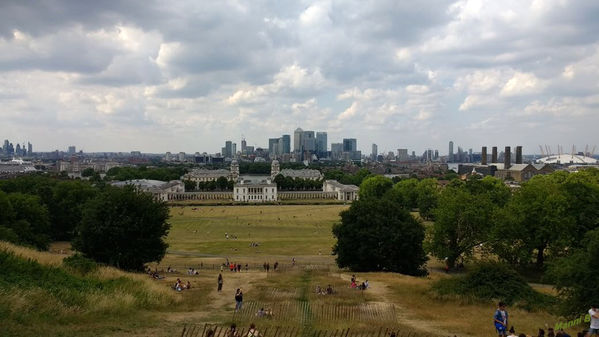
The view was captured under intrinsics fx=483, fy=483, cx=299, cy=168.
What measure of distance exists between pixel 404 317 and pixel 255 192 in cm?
10877

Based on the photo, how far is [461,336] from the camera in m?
16.7

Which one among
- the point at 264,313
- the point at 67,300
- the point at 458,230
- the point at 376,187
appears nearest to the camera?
the point at 67,300

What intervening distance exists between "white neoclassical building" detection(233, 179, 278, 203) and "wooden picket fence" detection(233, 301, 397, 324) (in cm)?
10325

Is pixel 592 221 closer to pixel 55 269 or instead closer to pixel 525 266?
pixel 525 266

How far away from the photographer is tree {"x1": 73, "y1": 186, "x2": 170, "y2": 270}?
106 ft

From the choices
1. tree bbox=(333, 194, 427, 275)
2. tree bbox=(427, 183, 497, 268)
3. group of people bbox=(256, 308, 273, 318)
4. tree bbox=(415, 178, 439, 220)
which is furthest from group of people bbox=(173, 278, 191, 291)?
tree bbox=(415, 178, 439, 220)

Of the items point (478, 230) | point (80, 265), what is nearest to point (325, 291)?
point (80, 265)

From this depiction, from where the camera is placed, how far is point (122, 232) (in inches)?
1258

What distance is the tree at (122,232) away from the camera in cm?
3219

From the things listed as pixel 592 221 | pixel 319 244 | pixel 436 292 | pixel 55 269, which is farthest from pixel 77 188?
pixel 592 221

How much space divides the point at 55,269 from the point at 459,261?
32.4m

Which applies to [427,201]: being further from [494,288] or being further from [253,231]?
[494,288]

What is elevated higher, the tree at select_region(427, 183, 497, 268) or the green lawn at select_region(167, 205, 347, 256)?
the tree at select_region(427, 183, 497, 268)

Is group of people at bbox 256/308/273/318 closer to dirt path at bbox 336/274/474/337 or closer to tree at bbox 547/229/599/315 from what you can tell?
dirt path at bbox 336/274/474/337
